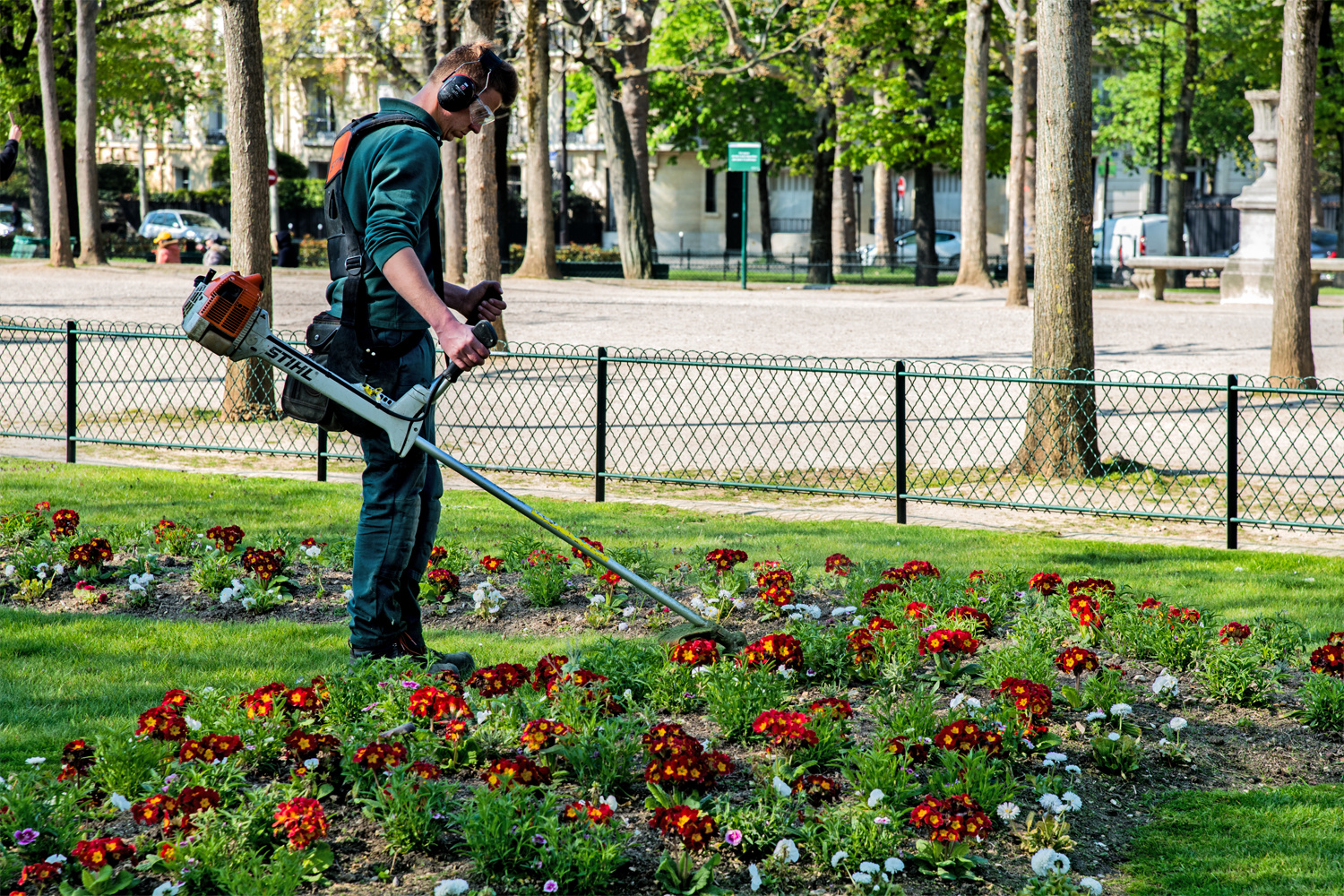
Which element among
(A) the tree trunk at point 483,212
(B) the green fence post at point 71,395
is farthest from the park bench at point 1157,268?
(B) the green fence post at point 71,395

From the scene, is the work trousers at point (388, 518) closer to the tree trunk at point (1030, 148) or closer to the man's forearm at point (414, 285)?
the man's forearm at point (414, 285)

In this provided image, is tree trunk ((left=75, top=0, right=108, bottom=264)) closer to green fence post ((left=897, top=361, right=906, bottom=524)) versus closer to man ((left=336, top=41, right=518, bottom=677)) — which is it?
green fence post ((left=897, top=361, right=906, bottom=524))

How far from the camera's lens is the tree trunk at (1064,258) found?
970 centimetres

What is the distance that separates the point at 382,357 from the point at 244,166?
7.60 m

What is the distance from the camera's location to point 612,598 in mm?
6008

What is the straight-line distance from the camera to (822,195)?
124 feet

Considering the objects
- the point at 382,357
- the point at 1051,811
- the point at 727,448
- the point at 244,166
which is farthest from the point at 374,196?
the point at 244,166

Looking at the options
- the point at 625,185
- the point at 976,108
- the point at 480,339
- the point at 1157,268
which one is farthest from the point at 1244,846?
the point at 625,185

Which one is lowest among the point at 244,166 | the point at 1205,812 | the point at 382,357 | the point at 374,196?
the point at 1205,812

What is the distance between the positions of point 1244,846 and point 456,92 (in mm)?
3120

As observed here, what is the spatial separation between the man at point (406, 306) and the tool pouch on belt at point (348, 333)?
2 cm

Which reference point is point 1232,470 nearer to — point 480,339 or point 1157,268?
point 480,339

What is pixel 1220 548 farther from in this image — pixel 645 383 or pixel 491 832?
pixel 645 383

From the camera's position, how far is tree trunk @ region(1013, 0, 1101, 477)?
9695mm
